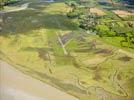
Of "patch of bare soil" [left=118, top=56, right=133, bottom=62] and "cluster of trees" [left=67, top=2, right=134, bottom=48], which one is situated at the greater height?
"cluster of trees" [left=67, top=2, right=134, bottom=48]

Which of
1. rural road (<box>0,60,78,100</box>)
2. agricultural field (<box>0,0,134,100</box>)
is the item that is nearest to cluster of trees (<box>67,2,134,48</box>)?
agricultural field (<box>0,0,134,100</box>)

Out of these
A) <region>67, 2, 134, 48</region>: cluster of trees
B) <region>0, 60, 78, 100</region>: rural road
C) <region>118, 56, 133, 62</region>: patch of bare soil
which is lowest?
<region>0, 60, 78, 100</region>: rural road

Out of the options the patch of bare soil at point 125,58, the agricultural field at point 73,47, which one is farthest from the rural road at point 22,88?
the patch of bare soil at point 125,58

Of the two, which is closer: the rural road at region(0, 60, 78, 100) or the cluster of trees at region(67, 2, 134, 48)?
the rural road at region(0, 60, 78, 100)

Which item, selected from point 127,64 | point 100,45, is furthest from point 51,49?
point 127,64

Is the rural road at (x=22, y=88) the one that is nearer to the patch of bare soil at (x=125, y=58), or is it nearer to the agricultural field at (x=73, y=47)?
the agricultural field at (x=73, y=47)

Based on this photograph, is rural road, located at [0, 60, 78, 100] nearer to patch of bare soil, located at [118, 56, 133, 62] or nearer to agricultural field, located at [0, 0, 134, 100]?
agricultural field, located at [0, 0, 134, 100]

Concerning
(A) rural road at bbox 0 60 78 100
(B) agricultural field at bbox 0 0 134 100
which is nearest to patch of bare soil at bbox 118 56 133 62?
(B) agricultural field at bbox 0 0 134 100

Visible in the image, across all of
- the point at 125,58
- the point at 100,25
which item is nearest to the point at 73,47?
the point at 100,25
